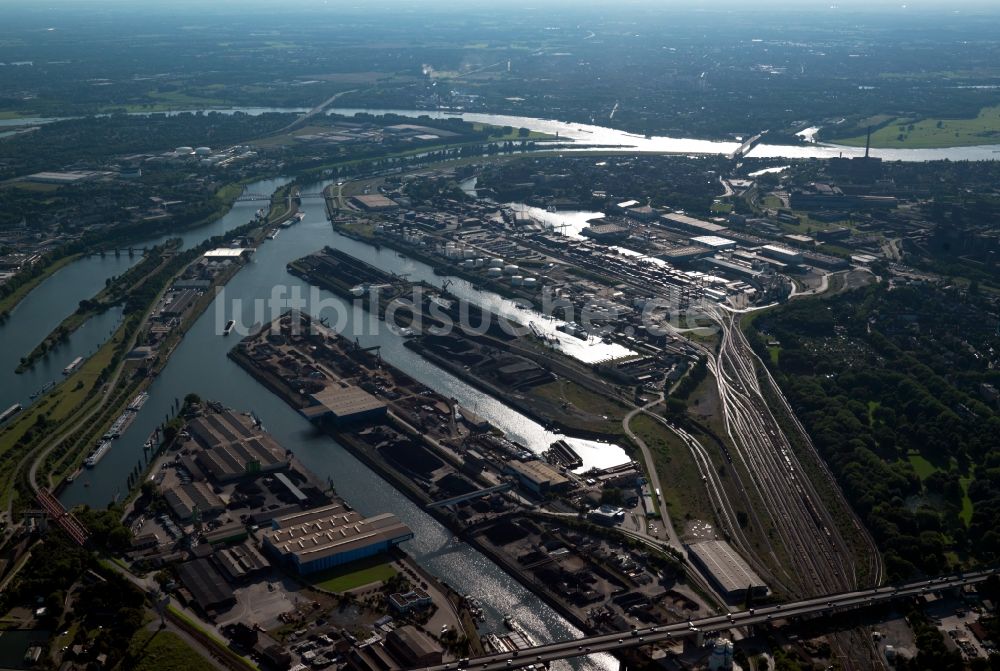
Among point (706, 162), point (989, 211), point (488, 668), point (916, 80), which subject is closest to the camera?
point (488, 668)

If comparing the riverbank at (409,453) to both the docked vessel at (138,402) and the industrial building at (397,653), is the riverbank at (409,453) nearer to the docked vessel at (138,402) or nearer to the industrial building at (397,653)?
the industrial building at (397,653)

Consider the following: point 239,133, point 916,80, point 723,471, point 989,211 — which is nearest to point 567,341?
point 723,471

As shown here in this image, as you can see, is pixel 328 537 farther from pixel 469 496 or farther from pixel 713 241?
pixel 713 241

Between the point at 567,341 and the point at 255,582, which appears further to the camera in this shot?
the point at 567,341

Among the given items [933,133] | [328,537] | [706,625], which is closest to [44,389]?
[328,537]

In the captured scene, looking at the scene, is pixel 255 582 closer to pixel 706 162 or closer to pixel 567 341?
pixel 567 341

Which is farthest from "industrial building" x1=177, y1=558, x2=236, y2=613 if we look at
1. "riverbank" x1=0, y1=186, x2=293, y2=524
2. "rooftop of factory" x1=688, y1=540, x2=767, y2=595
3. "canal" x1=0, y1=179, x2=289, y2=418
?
"canal" x1=0, y1=179, x2=289, y2=418
